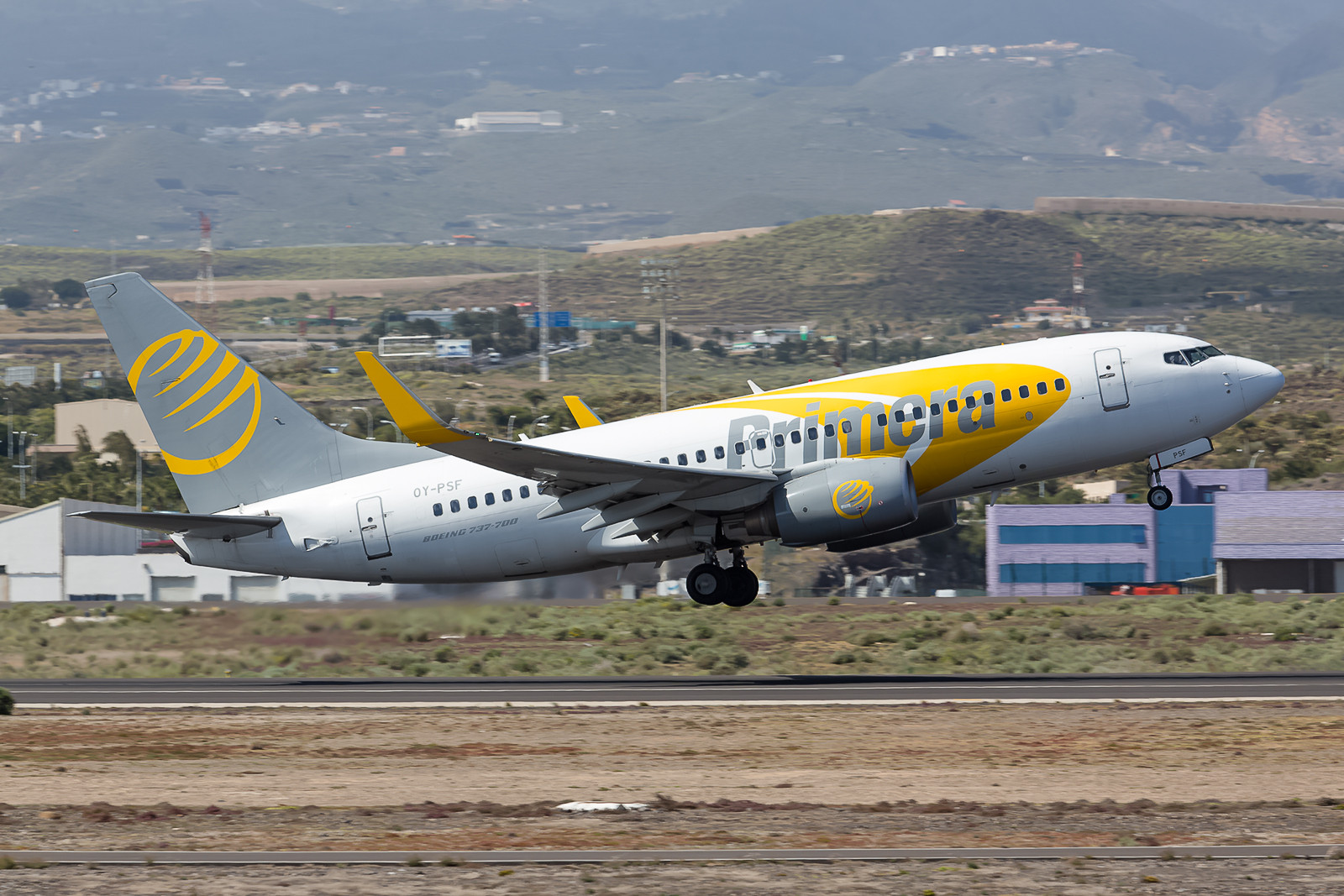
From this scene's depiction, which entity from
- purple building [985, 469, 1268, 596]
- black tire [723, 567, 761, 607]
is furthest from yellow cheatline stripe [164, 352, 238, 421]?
purple building [985, 469, 1268, 596]

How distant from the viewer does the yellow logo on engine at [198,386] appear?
36.8 meters

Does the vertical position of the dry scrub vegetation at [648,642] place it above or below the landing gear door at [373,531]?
below

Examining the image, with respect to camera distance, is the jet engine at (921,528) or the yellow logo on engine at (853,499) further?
the jet engine at (921,528)

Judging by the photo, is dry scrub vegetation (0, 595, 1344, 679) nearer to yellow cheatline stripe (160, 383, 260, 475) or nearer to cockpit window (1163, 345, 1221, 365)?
yellow cheatline stripe (160, 383, 260, 475)

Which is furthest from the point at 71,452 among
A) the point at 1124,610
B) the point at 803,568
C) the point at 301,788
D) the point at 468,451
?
the point at 301,788

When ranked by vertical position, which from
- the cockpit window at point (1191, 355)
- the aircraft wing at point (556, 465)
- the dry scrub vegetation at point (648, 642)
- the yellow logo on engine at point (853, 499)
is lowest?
the dry scrub vegetation at point (648, 642)

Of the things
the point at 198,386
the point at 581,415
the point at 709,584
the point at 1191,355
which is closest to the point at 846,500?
the point at 709,584

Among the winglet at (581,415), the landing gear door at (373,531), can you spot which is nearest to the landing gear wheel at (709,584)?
the winglet at (581,415)

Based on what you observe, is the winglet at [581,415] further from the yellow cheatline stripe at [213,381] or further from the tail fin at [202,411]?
the yellow cheatline stripe at [213,381]

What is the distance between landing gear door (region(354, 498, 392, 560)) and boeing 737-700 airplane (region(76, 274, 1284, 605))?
0.05 metres

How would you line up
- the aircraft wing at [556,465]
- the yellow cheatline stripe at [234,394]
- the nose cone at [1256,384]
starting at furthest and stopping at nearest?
the yellow cheatline stripe at [234,394] < the nose cone at [1256,384] < the aircraft wing at [556,465]

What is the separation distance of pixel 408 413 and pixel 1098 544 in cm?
6052

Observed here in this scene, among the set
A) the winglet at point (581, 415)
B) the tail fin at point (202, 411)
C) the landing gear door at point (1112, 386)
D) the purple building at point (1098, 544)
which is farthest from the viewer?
the purple building at point (1098, 544)

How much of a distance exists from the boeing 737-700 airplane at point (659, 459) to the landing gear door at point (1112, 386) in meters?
0.04
